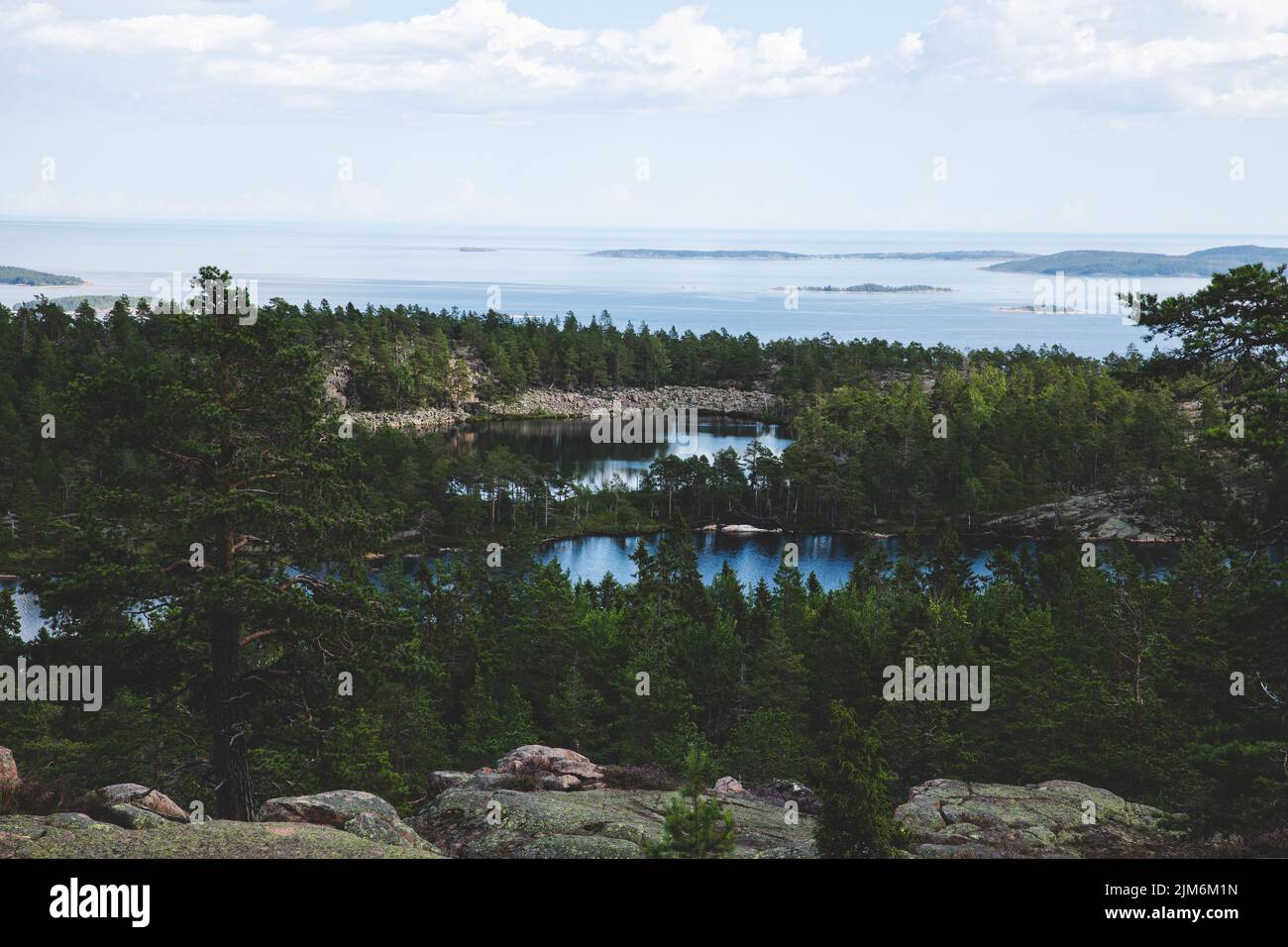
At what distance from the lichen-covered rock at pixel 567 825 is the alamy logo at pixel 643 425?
104 metres

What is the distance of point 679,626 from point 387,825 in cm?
2376

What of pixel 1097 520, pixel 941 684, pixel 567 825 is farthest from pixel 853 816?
pixel 1097 520

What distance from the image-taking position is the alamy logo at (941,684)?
28.8m

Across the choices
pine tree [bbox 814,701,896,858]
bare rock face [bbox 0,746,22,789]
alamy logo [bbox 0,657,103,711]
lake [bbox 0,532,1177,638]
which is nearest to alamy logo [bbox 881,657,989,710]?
pine tree [bbox 814,701,896,858]

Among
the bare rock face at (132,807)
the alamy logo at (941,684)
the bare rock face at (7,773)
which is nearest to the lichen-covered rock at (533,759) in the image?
the bare rock face at (132,807)

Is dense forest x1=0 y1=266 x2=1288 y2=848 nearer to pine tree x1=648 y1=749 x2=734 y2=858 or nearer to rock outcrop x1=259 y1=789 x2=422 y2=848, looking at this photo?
rock outcrop x1=259 y1=789 x2=422 y2=848

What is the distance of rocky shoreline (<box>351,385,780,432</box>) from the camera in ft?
455

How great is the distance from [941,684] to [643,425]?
10786 centimetres

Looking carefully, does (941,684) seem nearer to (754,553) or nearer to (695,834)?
(695,834)

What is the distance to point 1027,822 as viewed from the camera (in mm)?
19422

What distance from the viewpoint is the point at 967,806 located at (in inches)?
804

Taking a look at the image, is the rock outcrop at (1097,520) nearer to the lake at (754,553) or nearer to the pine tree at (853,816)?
the lake at (754,553)
